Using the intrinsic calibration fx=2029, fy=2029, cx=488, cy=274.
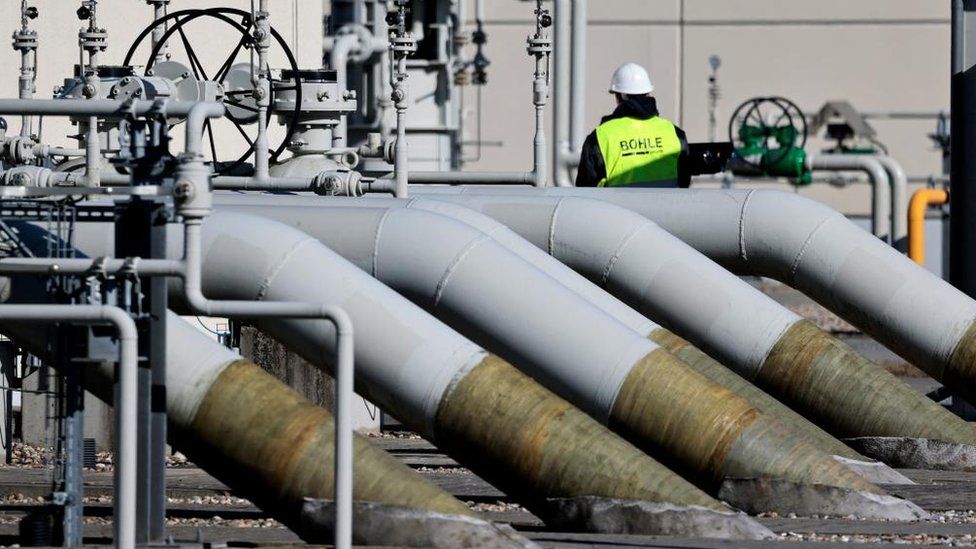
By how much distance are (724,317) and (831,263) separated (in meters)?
1.09

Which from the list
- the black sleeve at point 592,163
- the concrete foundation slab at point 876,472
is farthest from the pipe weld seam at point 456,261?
the black sleeve at point 592,163

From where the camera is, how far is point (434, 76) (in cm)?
2489

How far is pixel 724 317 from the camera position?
33.0ft

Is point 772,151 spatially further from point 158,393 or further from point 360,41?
point 158,393

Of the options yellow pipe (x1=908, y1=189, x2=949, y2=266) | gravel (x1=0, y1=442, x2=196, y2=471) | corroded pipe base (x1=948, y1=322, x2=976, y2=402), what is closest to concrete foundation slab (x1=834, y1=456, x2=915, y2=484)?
corroded pipe base (x1=948, y1=322, x2=976, y2=402)

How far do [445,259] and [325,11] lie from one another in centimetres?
1420

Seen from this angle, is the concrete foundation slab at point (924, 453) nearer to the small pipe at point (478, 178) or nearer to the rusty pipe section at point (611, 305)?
the rusty pipe section at point (611, 305)

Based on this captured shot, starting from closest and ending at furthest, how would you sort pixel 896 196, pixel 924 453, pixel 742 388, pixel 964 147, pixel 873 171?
1. pixel 742 388
2. pixel 924 453
3. pixel 964 147
4. pixel 896 196
5. pixel 873 171

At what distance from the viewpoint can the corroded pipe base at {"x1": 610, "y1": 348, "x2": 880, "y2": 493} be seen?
26.6 feet

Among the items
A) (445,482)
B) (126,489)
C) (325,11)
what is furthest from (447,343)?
(325,11)

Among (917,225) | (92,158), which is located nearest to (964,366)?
(92,158)

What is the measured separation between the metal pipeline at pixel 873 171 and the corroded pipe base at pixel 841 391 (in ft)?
49.1

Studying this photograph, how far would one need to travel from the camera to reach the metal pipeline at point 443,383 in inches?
291

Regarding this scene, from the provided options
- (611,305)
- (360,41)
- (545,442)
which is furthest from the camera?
(360,41)
